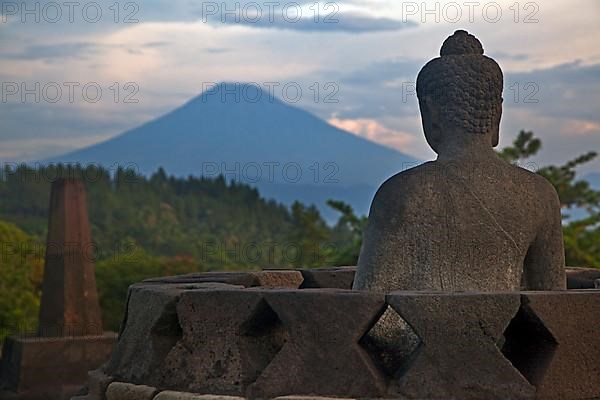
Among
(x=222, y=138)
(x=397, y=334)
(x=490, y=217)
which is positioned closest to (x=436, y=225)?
(x=490, y=217)

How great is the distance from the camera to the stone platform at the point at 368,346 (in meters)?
4.26

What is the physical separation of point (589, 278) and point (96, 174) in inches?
1861

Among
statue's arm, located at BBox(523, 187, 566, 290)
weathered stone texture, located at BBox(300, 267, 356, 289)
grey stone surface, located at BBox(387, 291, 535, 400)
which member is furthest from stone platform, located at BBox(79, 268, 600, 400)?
weathered stone texture, located at BBox(300, 267, 356, 289)

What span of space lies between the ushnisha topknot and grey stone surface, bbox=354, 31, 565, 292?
1.36 ft

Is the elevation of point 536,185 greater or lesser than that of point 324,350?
greater

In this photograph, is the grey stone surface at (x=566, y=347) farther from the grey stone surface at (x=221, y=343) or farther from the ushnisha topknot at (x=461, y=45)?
the ushnisha topknot at (x=461, y=45)

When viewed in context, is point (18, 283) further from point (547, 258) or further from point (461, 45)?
point (547, 258)

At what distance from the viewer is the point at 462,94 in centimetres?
527

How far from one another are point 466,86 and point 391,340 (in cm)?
149

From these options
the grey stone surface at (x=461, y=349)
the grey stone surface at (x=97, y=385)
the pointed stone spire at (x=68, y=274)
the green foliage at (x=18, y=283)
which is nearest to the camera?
the grey stone surface at (x=461, y=349)

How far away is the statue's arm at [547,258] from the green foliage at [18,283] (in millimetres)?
15489

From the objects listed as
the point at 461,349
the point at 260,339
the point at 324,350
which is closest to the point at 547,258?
the point at 461,349

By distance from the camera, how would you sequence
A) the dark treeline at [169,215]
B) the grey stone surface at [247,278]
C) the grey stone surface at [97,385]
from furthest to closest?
the dark treeline at [169,215], the grey stone surface at [247,278], the grey stone surface at [97,385]

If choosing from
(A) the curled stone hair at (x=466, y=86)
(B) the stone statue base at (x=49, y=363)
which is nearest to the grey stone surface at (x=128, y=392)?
(A) the curled stone hair at (x=466, y=86)
